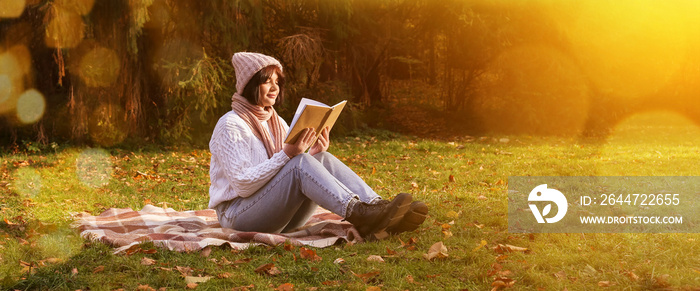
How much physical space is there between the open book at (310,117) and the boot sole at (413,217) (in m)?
0.71

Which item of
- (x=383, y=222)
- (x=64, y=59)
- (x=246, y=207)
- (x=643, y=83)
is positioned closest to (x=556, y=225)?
(x=383, y=222)

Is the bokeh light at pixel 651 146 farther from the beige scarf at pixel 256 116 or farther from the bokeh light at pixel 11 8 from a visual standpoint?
the bokeh light at pixel 11 8

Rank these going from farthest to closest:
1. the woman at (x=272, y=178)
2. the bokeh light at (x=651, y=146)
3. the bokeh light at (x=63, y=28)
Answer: the bokeh light at (x=63, y=28) < the bokeh light at (x=651, y=146) < the woman at (x=272, y=178)

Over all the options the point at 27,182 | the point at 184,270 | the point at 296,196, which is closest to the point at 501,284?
the point at 296,196

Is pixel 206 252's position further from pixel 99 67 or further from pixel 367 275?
pixel 99 67

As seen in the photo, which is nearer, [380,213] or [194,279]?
[194,279]

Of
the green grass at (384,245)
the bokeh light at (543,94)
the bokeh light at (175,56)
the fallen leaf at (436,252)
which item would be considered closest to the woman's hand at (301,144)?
the green grass at (384,245)

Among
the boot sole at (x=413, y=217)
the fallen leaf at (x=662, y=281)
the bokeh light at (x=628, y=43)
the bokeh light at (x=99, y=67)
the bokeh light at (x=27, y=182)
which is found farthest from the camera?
the bokeh light at (x=628, y=43)

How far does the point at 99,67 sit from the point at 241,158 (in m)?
6.48

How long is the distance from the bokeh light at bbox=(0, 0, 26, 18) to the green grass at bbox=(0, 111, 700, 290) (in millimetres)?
2412

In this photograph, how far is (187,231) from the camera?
13.7ft

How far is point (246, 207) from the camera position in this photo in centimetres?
384

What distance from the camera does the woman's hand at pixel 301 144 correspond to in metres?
3.56

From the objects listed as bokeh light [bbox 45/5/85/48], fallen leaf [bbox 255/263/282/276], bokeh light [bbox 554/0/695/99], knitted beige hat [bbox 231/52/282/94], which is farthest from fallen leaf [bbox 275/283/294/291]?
bokeh light [bbox 554/0/695/99]
